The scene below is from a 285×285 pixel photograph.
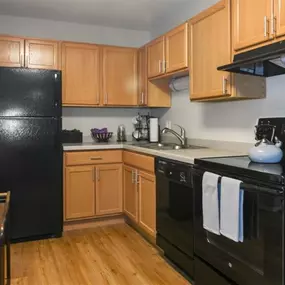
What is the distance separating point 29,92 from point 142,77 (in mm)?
1348

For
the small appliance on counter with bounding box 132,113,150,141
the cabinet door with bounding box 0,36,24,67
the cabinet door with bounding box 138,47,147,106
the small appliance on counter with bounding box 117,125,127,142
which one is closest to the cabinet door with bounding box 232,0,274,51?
the cabinet door with bounding box 138,47,147,106

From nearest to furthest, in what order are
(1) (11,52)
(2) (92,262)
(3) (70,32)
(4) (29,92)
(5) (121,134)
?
(2) (92,262), (4) (29,92), (1) (11,52), (3) (70,32), (5) (121,134)

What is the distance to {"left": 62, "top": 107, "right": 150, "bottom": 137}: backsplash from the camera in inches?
157

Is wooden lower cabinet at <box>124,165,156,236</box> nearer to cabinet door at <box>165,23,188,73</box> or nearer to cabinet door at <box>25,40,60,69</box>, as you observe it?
cabinet door at <box>165,23,188,73</box>

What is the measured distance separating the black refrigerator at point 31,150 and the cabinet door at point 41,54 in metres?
0.42

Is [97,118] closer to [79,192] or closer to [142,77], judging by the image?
[142,77]

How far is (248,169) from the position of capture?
1.72 meters

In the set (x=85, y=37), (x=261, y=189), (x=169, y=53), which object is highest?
(x=85, y=37)

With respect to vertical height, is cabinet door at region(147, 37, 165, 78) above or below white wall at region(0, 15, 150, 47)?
below

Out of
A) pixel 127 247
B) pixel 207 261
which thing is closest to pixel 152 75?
pixel 127 247

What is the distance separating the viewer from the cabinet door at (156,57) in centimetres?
332

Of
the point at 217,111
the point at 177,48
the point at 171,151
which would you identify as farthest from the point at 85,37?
the point at 171,151

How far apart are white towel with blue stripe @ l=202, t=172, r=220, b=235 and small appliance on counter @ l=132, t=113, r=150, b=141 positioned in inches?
83.1

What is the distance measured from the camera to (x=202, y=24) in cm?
263
